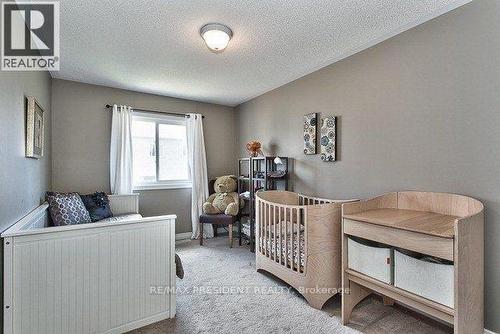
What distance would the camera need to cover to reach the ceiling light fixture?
79.9 inches

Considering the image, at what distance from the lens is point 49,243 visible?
1.52 metres

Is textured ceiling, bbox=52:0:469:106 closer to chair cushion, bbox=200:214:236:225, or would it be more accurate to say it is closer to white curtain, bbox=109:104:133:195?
white curtain, bbox=109:104:133:195

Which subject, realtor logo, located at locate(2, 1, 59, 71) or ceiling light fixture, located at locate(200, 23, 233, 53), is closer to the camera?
realtor logo, located at locate(2, 1, 59, 71)

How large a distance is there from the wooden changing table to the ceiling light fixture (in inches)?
67.9

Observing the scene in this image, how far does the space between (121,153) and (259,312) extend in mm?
2849

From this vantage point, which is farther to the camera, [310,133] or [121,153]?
[121,153]

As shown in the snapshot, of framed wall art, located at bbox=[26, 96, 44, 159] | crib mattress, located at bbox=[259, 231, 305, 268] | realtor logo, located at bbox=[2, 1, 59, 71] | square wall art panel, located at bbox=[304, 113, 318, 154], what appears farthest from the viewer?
square wall art panel, located at bbox=[304, 113, 318, 154]

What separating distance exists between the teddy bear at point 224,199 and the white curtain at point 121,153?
3.99 feet

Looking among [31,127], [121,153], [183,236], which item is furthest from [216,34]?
[183,236]

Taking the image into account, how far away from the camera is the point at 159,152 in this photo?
404 centimetres

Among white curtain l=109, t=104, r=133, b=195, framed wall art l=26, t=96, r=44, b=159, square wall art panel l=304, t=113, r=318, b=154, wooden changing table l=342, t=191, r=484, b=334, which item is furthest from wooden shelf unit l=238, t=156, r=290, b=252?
framed wall art l=26, t=96, r=44, b=159

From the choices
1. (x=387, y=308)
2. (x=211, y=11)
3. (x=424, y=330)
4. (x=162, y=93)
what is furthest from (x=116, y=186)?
(x=424, y=330)

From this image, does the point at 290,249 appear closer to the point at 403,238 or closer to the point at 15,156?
the point at 403,238

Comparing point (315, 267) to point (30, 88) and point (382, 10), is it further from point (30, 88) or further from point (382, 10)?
point (30, 88)
